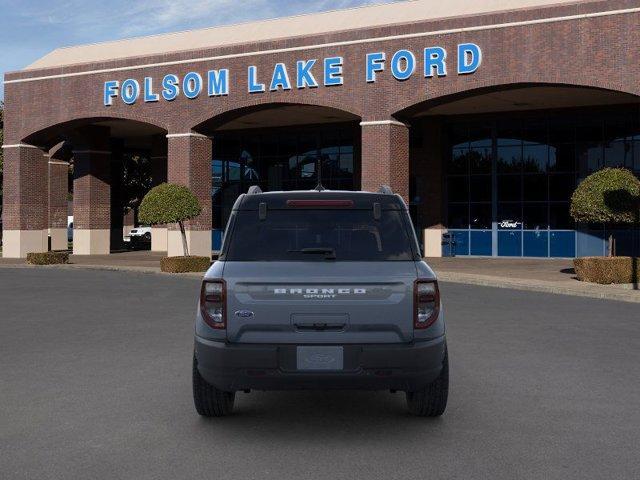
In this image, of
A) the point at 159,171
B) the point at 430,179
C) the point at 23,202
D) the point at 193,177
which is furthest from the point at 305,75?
the point at 159,171

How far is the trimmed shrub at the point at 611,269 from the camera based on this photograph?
21.9 m

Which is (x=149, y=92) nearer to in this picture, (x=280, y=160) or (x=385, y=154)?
(x=280, y=160)

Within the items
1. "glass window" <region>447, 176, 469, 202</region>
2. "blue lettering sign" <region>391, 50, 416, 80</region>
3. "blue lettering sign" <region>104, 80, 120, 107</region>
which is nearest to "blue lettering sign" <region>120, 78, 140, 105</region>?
"blue lettering sign" <region>104, 80, 120, 107</region>

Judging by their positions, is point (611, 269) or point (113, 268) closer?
point (611, 269)

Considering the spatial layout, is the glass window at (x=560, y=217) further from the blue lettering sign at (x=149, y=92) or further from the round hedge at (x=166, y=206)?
the blue lettering sign at (x=149, y=92)

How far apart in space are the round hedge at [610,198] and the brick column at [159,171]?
90.8 feet

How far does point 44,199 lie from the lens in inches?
1581

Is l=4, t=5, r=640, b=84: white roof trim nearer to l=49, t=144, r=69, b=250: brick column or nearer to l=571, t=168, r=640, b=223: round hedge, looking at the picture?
l=571, t=168, r=640, b=223: round hedge

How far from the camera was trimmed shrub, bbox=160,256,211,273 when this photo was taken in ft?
91.2

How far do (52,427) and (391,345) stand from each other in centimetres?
285

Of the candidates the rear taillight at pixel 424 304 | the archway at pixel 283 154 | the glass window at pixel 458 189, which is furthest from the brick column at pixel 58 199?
the rear taillight at pixel 424 304

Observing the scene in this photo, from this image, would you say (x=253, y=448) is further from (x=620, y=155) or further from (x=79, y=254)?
(x=79, y=254)

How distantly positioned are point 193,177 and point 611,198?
701 inches

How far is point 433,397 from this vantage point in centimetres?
682
